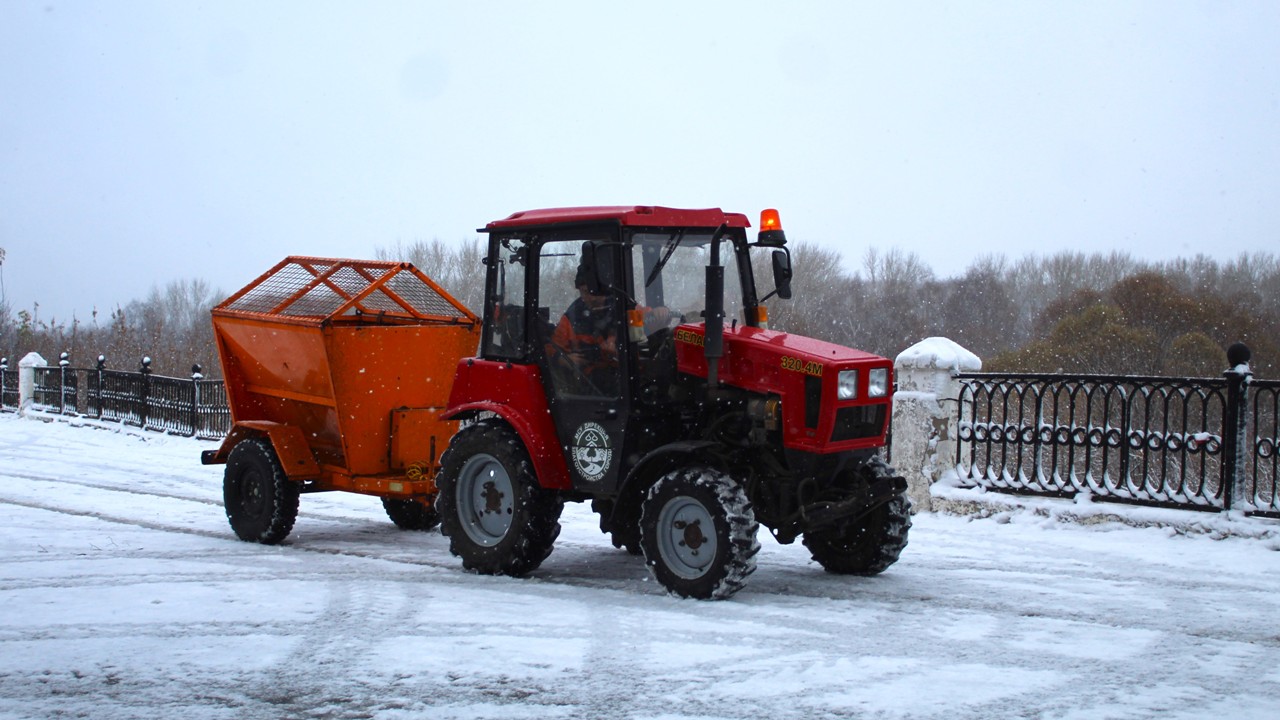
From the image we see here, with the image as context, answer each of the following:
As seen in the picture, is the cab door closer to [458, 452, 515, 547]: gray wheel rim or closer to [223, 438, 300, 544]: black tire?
[458, 452, 515, 547]: gray wheel rim

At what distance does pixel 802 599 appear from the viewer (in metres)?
7.70

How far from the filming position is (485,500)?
868 cm

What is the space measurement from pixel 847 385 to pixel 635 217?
5.70 feet

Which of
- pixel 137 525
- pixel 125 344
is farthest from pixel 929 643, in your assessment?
pixel 125 344

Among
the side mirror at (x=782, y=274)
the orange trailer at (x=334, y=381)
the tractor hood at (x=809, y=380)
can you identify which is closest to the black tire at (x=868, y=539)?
the tractor hood at (x=809, y=380)

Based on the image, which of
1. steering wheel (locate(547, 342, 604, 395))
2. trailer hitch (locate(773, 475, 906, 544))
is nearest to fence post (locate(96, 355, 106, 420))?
steering wheel (locate(547, 342, 604, 395))

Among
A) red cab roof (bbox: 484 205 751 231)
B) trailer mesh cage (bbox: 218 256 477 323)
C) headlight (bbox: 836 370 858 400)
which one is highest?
red cab roof (bbox: 484 205 751 231)

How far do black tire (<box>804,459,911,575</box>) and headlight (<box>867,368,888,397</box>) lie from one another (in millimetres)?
622

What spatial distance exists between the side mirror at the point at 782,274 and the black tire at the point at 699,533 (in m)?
1.34

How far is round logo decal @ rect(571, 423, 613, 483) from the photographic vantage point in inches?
316

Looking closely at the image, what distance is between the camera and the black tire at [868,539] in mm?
8250

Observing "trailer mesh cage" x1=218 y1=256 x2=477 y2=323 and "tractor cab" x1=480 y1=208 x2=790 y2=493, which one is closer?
"tractor cab" x1=480 y1=208 x2=790 y2=493

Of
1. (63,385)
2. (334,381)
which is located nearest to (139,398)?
(63,385)

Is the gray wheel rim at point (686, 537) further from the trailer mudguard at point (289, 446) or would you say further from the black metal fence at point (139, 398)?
the black metal fence at point (139, 398)
